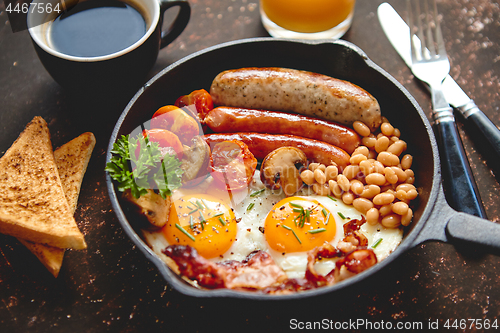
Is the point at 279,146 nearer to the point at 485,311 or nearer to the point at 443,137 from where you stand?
the point at 443,137

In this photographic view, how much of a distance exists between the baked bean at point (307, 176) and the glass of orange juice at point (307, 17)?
101cm

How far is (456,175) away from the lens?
186 cm

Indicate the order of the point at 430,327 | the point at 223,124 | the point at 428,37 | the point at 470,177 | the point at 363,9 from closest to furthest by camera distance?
1. the point at 430,327
2. the point at 470,177
3. the point at 223,124
4. the point at 428,37
5. the point at 363,9

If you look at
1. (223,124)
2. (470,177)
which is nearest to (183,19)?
(223,124)

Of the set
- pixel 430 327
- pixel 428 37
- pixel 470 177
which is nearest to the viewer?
pixel 430 327

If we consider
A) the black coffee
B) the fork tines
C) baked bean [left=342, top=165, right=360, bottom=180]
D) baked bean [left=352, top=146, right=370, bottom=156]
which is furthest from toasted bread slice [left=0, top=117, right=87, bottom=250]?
the fork tines

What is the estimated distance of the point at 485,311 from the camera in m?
1.77

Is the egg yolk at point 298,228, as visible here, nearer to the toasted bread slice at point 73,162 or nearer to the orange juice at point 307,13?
the toasted bread slice at point 73,162

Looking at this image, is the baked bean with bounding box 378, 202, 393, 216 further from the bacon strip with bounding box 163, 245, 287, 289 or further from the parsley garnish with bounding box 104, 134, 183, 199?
the parsley garnish with bounding box 104, 134, 183, 199

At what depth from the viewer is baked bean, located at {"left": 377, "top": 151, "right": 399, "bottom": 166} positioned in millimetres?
1902

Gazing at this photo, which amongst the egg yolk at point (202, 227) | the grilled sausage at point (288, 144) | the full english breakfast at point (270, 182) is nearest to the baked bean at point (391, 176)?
the full english breakfast at point (270, 182)

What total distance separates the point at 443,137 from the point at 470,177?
253 millimetres

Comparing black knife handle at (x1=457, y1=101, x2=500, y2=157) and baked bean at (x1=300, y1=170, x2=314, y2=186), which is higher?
black knife handle at (x1=457, y1=101, x2=500, y2=157)

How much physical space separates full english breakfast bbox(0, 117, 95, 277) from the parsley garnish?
35 cm
